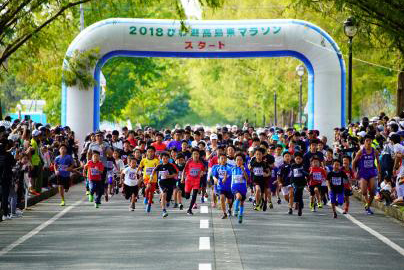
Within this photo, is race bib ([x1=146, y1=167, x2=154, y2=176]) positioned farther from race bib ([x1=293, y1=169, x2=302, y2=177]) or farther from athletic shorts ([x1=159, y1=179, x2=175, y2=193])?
A: race bib ([x1=293, y1=169, x2=302, y2=177])

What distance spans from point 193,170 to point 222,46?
13.2m

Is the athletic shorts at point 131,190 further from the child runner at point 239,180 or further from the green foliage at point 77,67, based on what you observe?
the child runner at point 239,180

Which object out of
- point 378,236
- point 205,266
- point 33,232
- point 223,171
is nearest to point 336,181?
point 223,171

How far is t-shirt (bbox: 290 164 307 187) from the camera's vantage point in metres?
20.8

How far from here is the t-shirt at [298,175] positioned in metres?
20.8

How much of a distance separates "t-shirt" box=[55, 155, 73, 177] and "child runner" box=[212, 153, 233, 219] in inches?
182

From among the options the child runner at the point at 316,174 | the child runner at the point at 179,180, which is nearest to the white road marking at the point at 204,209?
the child runner at the point at 179,180

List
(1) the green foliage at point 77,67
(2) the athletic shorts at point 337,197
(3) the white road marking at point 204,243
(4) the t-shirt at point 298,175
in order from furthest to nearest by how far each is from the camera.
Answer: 1. (1) the green foliage at point 77,67
2. (4) the t-shirt at point 298,175
3. (2) the athletic shorts at point 337,197
4. (3) the white road marking at point 204,243

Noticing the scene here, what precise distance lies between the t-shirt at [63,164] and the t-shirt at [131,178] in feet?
5.69

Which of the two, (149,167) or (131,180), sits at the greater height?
(149,167)

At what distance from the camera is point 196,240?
14.9 metres

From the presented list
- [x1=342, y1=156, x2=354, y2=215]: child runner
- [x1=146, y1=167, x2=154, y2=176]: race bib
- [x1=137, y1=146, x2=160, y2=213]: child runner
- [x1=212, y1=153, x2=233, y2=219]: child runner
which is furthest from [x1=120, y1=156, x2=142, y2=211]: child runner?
[x1=342, y1=156, x2=354, y2=215]: child runner

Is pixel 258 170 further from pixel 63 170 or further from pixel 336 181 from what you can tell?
pixel 63 170

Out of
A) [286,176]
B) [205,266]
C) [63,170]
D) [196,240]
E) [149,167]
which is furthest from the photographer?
[63,170]
